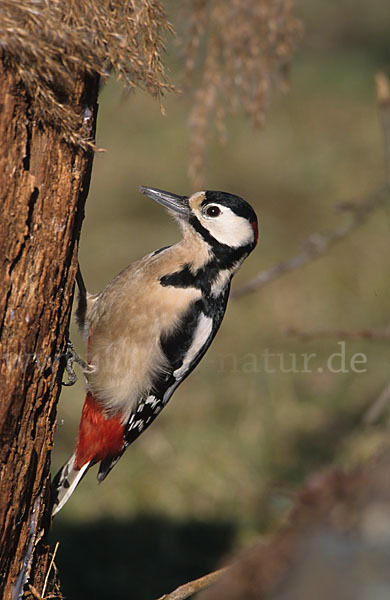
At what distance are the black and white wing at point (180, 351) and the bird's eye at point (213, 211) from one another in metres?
0.34

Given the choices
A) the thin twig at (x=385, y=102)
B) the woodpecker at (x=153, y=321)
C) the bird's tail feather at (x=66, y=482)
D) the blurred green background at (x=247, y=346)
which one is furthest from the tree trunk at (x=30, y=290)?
the thin twig at (x=385, y=102)

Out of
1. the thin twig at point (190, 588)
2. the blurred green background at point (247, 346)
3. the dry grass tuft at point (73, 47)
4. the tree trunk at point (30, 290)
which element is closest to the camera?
the dry grass tuft at point (73, 47)

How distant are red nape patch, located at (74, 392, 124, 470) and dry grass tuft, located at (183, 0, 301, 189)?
42.0 inches

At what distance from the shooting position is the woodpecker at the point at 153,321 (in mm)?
3334

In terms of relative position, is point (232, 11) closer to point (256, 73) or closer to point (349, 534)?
point (256, 73)

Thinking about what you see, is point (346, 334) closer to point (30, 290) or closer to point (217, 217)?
point (217, 217)

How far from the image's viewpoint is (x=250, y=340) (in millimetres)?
7117

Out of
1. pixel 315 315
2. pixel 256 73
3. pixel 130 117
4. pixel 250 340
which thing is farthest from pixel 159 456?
pixel 130 117

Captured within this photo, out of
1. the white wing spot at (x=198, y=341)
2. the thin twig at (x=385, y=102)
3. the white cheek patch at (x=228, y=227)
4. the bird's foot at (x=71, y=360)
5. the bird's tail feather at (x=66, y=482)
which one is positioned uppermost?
the thin twig at (x=385, y=102)

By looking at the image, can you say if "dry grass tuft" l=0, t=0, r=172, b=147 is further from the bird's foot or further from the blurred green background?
the bird's foot

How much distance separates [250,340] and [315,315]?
733 mm

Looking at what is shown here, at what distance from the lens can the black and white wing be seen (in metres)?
3.38

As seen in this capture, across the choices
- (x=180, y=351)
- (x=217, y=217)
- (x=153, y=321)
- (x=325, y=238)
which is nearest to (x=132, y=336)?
(x=153, y=321)

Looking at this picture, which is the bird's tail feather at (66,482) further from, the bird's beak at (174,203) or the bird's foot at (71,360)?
the bird's beak at (174,203)
